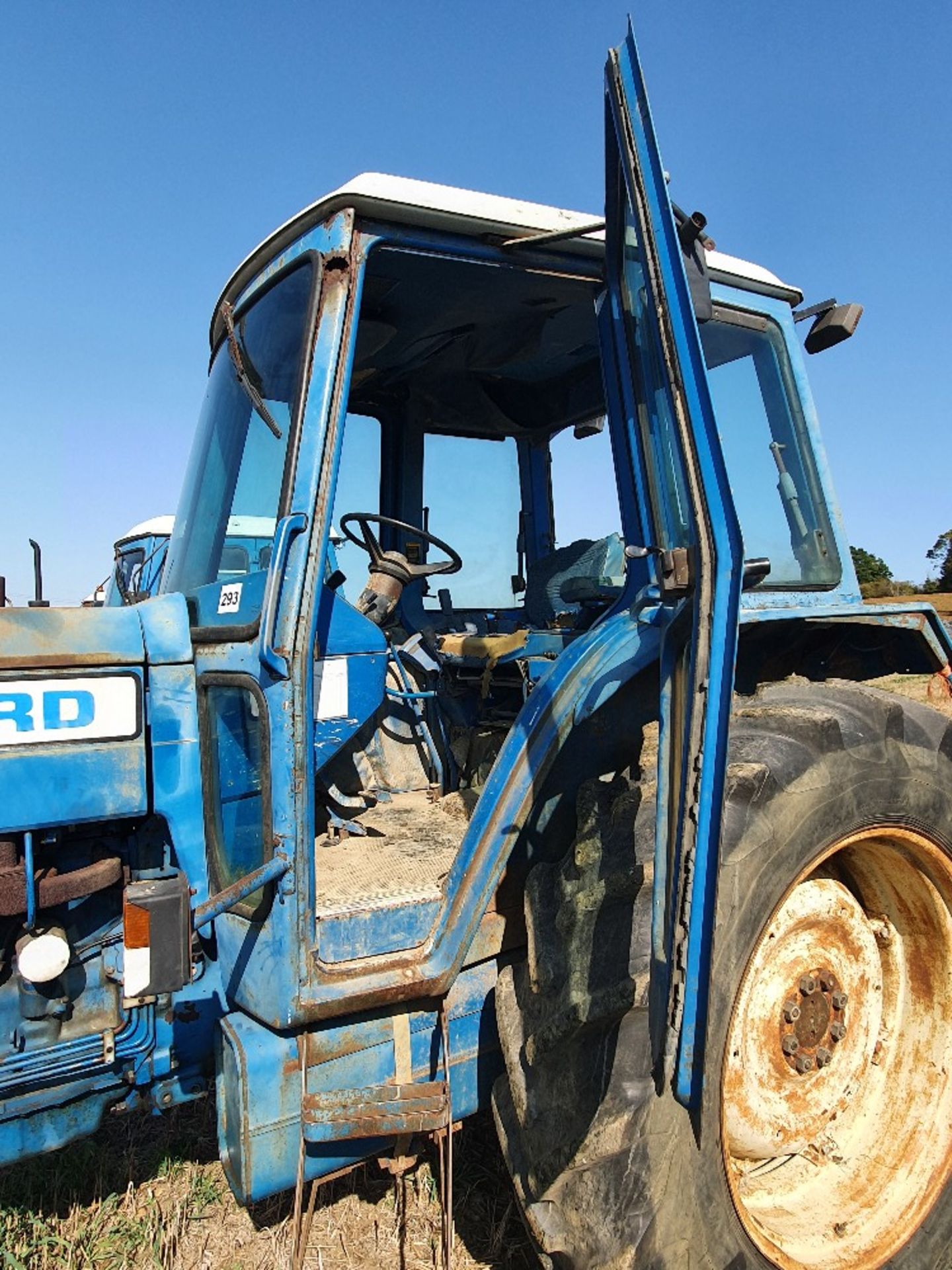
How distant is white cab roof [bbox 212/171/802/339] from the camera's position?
1.95m

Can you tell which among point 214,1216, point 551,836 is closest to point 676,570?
point 551,836

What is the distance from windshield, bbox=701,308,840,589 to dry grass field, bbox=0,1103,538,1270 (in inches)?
70.5

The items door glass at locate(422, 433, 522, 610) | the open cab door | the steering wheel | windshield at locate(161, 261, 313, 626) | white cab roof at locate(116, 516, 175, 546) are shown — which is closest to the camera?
the open cab door

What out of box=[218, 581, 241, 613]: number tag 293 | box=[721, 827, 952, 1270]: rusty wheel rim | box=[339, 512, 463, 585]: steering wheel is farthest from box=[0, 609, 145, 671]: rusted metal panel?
box=[721, 827, 952, 1270]: rusty wheel rim

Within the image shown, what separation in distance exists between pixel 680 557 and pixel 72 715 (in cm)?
125

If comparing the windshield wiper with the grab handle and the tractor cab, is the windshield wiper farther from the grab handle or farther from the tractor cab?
the grab handle

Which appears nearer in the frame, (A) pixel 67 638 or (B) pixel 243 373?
(A) pixel 67 638

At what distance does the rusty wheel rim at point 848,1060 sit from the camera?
2.11m

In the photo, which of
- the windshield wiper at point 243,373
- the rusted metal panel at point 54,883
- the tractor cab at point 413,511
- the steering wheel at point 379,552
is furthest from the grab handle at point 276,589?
the steering wheel at point 379,552

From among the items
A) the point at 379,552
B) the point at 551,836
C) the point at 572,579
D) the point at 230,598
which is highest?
the point at 379,552

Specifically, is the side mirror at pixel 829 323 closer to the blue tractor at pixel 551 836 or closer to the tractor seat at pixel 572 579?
the blue tractor at pixel 551 836

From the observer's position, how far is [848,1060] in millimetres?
2328

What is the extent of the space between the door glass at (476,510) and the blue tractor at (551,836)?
3.17 ft

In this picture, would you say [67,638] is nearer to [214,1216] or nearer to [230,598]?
[230,598]
